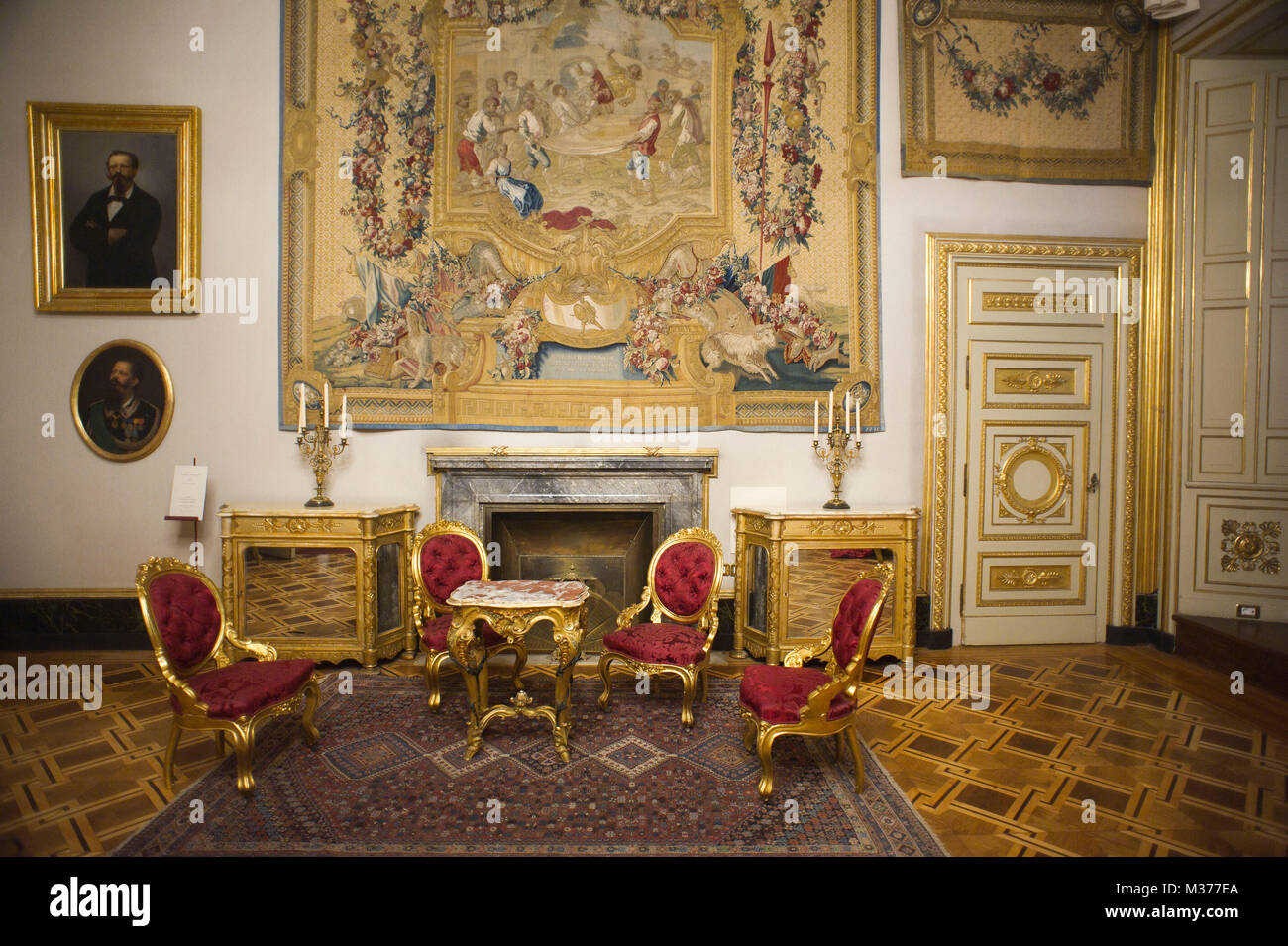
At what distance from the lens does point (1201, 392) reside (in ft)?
16.4

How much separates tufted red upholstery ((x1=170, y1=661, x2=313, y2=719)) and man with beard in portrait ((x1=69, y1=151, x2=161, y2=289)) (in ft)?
11.6

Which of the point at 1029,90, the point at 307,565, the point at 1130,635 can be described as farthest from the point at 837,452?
the point at 307,565

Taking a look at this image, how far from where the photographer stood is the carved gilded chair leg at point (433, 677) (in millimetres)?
3744

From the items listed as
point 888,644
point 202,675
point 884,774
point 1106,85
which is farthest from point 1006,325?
point 202,675

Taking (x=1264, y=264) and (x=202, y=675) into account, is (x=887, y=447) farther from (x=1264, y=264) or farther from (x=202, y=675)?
(x=202, y=675)

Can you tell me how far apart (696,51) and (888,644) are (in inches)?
191

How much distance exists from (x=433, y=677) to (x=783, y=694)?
215 cm

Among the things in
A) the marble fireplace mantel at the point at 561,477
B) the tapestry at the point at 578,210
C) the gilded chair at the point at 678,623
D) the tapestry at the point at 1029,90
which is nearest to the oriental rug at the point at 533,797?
the gilded chair at the point at 678,623

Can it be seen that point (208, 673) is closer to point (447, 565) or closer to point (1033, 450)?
point (447, 565)

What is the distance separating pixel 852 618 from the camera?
2.91 m

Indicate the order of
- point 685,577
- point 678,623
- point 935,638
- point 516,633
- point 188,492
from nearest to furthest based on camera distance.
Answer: point 516,633 → point 685,577 → point 678,623 → point 188,492 → point 935,638

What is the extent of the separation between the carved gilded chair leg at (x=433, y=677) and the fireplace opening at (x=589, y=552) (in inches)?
45.6

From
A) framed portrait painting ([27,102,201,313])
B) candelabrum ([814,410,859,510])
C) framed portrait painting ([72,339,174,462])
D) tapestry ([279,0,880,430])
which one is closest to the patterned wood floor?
candelabrum ([814,410,859,510])

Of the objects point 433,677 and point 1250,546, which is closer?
point 433,677
